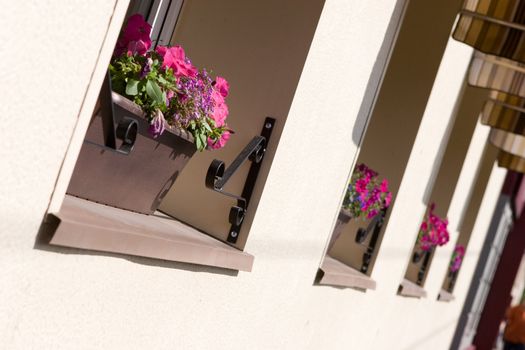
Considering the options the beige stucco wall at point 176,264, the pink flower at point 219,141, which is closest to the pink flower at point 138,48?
the pink flower at point 219,141

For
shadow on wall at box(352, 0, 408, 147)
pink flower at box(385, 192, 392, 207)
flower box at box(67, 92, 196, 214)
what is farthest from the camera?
pink flower at box(385, 192, 392, 207)

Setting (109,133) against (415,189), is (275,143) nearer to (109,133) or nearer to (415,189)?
(109,133)

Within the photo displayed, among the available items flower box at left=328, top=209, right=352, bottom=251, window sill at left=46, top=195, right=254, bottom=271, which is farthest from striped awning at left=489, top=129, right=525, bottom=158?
window sill at left=46, top=195, right=254, bottom=271

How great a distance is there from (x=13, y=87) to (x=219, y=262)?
3.64 ft

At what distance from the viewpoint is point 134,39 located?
233 cm

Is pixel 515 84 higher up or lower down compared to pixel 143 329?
higher up

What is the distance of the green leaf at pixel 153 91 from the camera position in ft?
7.27

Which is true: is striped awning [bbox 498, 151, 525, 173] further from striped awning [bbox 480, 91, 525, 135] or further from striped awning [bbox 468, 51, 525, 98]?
striped awning [bbox 468, 51, 525, 98]

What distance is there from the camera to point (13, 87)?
1506 millimetres

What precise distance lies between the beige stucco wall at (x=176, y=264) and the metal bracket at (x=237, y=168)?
5cm

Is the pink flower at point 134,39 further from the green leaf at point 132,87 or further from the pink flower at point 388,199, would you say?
the pink flower at point 388,199

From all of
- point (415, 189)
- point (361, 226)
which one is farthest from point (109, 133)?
point (415, 189)

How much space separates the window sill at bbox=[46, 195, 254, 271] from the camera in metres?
1.77

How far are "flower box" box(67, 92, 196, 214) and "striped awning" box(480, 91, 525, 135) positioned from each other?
4.62 meters
